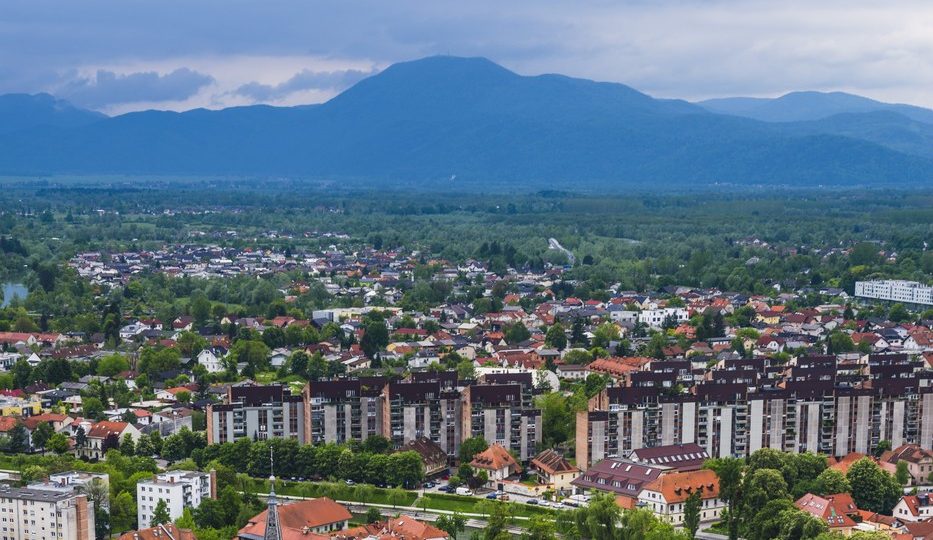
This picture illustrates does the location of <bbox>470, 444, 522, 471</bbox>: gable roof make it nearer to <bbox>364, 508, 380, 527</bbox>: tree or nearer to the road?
<bbox>364, 508, 380, 527</bbox>: tree

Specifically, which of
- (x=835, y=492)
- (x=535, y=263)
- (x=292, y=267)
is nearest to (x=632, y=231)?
(x=535, y=263)

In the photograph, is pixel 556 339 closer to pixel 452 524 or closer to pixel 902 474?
pixel 902 474

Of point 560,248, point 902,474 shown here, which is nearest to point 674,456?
point 902,474

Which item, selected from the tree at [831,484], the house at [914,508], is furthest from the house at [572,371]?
the house at [914,508]

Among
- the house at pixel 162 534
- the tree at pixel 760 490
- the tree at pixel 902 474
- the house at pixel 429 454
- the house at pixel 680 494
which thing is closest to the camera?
the house at pixel 162 534

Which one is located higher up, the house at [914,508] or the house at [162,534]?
the house at [162,534]

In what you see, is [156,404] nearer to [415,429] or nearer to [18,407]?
[18,407]

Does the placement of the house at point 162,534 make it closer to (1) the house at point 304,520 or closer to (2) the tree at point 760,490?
(1) the house at point 304,520
